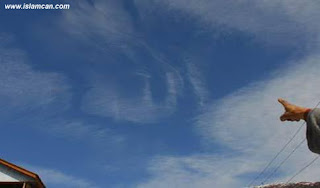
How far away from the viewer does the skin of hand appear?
8.03 feet

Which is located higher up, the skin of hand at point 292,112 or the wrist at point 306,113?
the skin of hand at point 292,112

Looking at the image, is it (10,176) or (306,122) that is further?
(10,176)

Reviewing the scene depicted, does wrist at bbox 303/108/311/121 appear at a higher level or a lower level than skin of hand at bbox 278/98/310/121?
lower

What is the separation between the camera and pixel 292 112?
99.3 inches

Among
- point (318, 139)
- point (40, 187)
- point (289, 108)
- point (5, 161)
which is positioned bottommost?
point (318, 139)

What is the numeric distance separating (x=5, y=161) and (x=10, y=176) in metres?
0.86

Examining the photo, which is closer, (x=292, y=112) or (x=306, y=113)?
(x=306, y=113)

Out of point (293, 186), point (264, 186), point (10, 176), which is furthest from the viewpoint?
point (10, 176)

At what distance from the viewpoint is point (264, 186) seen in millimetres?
4512

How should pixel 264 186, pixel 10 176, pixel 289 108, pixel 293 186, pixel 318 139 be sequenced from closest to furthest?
pixel 318 139, pixel 289 108, pixel 293 186, pixel 264 186, pixel 10 176

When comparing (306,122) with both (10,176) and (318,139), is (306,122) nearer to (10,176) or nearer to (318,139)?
(318,139)

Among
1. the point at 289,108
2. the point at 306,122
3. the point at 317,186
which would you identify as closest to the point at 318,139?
the point at 306,122

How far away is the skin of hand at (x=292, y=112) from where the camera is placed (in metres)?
2.45

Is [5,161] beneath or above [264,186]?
above
